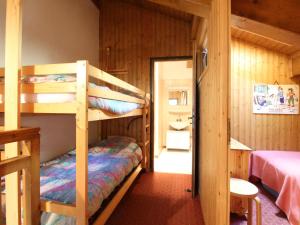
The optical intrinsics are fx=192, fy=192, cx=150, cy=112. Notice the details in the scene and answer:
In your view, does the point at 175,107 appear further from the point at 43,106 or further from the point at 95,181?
the point at 43,106

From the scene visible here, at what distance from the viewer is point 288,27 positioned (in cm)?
234

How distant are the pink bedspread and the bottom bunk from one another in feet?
5.97

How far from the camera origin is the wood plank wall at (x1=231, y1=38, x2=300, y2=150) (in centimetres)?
348

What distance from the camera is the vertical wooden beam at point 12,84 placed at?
1374 millimetres

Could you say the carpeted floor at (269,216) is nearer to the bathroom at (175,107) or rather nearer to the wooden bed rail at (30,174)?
the wooden bed rail at (30,174)

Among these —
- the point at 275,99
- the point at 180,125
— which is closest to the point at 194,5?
the point at 275,99

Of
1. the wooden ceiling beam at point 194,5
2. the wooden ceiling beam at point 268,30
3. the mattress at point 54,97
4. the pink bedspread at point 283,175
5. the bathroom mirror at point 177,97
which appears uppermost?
the wooden ceiling beam at point 268,30

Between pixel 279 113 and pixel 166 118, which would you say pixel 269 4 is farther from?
pixel 166 118

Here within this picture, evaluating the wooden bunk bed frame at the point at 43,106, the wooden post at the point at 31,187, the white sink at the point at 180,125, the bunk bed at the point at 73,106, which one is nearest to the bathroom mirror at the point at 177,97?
the white sink at the point at 180,125

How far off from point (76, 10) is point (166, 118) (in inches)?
145

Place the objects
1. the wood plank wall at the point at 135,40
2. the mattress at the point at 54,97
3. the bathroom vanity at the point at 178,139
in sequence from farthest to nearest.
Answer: the bathroom vanity at the point at 178,139 → the wood plank wall at the point at 135,40 → the mattress at the point at 54,97

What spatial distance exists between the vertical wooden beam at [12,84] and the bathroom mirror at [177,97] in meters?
4.70

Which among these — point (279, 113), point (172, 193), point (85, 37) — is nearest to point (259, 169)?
point (279, 113)

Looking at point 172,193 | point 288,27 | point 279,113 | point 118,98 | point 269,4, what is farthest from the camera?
point 279,113
